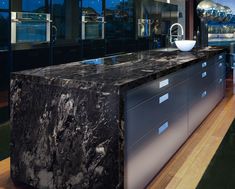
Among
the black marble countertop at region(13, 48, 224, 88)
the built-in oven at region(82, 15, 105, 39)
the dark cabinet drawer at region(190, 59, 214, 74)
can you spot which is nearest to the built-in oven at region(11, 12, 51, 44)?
the built-in oven at region(82, 15, 105, 39)

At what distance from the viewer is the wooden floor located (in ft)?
8.18

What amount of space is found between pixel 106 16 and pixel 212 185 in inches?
156

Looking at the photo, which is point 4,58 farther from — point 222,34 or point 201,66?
point 222,34

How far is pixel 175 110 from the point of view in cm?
290

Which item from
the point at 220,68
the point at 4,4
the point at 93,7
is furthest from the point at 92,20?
the point at 220,68

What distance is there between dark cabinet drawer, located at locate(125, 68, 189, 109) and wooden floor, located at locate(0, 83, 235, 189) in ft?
2.15

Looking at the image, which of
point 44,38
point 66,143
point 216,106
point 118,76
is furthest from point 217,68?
point 66,143

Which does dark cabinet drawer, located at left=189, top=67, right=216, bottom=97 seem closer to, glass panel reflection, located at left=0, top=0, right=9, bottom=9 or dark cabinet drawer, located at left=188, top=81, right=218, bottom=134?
dark cabinet drawer, located at left=188, top=81, right=218, bottom=134

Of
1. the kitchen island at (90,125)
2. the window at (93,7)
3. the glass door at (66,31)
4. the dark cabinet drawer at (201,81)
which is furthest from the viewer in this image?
the window at (93,7)

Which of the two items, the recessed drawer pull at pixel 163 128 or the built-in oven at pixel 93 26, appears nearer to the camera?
the recessed drawer pull at pixel 163 128

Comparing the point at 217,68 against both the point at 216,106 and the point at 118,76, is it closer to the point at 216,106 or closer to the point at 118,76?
the point at 216,106

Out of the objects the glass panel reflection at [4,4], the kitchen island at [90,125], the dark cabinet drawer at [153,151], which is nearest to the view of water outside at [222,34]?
the glass panel reflection at [4,4]

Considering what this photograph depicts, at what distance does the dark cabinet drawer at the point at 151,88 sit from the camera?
204cm

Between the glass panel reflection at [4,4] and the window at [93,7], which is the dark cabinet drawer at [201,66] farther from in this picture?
the glass panel reflection at [4,4]
